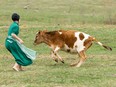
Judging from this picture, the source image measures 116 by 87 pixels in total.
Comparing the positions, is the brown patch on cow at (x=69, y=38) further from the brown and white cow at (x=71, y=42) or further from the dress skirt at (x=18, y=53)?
the dress skirt at (x=18, y=53)

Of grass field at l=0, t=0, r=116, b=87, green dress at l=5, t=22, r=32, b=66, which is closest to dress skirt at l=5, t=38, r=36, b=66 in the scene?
green dress at l=5, t=22, r=32, b=66

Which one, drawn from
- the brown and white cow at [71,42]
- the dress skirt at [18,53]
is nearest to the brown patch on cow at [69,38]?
the brown and white cow at [71,42]

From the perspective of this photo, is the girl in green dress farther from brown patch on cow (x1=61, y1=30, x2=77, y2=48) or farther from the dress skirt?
brown patch on cow (x1=61, y1=30, x2=77, y2=48)

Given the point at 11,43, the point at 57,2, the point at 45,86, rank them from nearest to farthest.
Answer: the point at 45,86 → the point at 11,43 → the point at 57,2

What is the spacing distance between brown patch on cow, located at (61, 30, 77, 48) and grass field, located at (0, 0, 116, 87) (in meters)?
0.68

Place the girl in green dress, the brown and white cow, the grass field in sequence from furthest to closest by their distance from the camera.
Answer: the brown and white cow
the girl in green dress
the grass field

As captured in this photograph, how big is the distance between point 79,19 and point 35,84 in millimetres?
19409

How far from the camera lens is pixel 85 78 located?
37.1ft

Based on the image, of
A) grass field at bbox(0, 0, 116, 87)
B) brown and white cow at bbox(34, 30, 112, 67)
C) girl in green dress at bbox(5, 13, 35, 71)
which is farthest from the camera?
brown and white cow at bbox(34, 30, 112, 67)

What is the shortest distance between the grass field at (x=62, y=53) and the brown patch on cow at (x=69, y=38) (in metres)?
0.68

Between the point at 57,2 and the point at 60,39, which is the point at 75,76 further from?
the point at 57,2

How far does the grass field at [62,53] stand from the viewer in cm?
1107

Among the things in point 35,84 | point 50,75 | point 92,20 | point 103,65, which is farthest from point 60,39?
point 92,20

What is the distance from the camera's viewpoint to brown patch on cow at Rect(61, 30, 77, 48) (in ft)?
46.3
